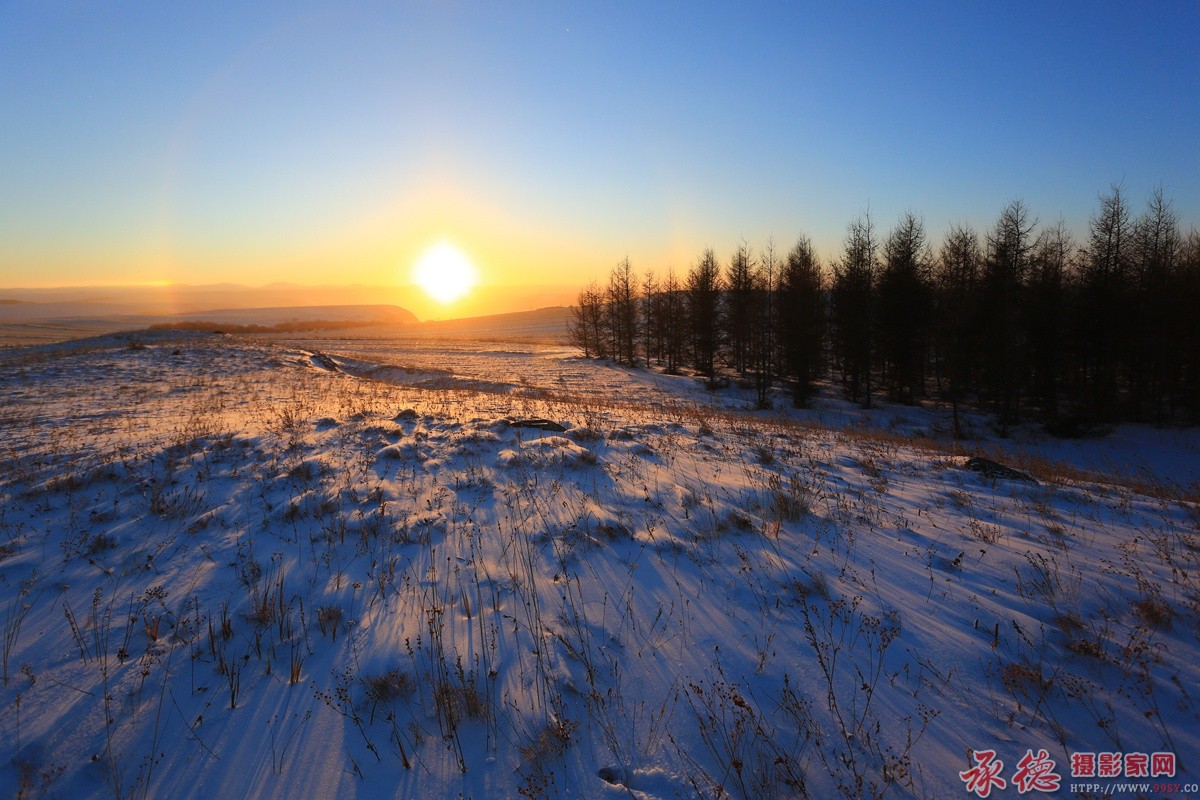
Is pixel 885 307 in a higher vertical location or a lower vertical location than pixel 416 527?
higher

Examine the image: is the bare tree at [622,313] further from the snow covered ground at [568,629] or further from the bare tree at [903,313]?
the snow covered ground at [568,629]

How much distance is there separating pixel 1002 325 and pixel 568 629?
32.8 m

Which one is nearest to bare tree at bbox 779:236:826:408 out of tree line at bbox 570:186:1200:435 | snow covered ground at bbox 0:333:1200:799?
tree line at bbox 570:186:1200:435

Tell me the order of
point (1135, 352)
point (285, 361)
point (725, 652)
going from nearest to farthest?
point (725, 652)
point (285, 361)
point (1135, 352)

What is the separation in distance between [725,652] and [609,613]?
933 millimetres

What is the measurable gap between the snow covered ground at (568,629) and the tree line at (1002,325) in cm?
2441

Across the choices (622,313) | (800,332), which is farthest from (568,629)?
(622,313)

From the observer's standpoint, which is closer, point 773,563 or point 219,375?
point 773,563

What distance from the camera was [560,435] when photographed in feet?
31.7

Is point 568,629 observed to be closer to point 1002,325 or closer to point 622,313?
point 1002,325

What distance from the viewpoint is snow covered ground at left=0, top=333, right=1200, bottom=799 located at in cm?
276

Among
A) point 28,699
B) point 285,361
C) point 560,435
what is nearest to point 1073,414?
point 560,435

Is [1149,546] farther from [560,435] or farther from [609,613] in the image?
[560,435]

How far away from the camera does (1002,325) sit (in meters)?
27.4
